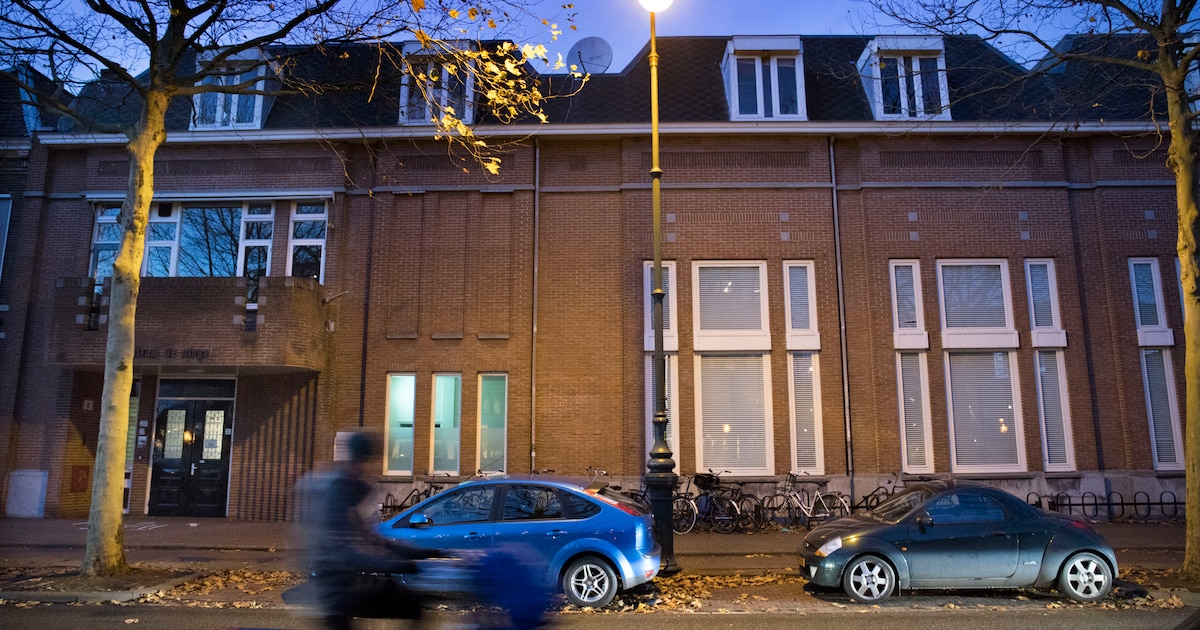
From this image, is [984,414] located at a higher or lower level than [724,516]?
higher

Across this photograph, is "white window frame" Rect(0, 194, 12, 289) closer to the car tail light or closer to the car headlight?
the car tail light

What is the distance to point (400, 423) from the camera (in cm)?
1552

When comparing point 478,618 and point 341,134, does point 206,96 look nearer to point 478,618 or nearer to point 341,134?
point 341,134

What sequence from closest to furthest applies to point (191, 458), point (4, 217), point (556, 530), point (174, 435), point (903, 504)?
point (556, 530) → point (903, 504) → point (191, 458) → point (174, 435) → point (4, 217)

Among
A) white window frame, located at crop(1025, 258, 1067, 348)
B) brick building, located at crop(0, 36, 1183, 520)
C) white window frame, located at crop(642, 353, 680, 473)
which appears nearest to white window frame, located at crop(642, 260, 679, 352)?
brick building, located at crop(0, 36, 1183, 520)

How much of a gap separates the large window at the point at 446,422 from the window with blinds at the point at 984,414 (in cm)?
1047

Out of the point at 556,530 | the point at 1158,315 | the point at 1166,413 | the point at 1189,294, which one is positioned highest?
the point at 1158,315

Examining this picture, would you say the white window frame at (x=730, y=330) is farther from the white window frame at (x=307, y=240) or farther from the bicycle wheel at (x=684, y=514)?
the white window frame at (x=307, y=240)

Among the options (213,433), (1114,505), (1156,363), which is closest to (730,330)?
(1114,505)

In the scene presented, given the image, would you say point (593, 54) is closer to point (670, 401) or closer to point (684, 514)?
point (670, 401)

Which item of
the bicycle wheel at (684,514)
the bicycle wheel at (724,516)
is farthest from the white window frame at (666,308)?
the bicycle wheel at (724,516)

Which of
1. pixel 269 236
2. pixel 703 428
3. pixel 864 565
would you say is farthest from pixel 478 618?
pixel 269 236

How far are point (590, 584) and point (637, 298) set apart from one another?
819 cm

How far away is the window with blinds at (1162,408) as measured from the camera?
49.2ft
